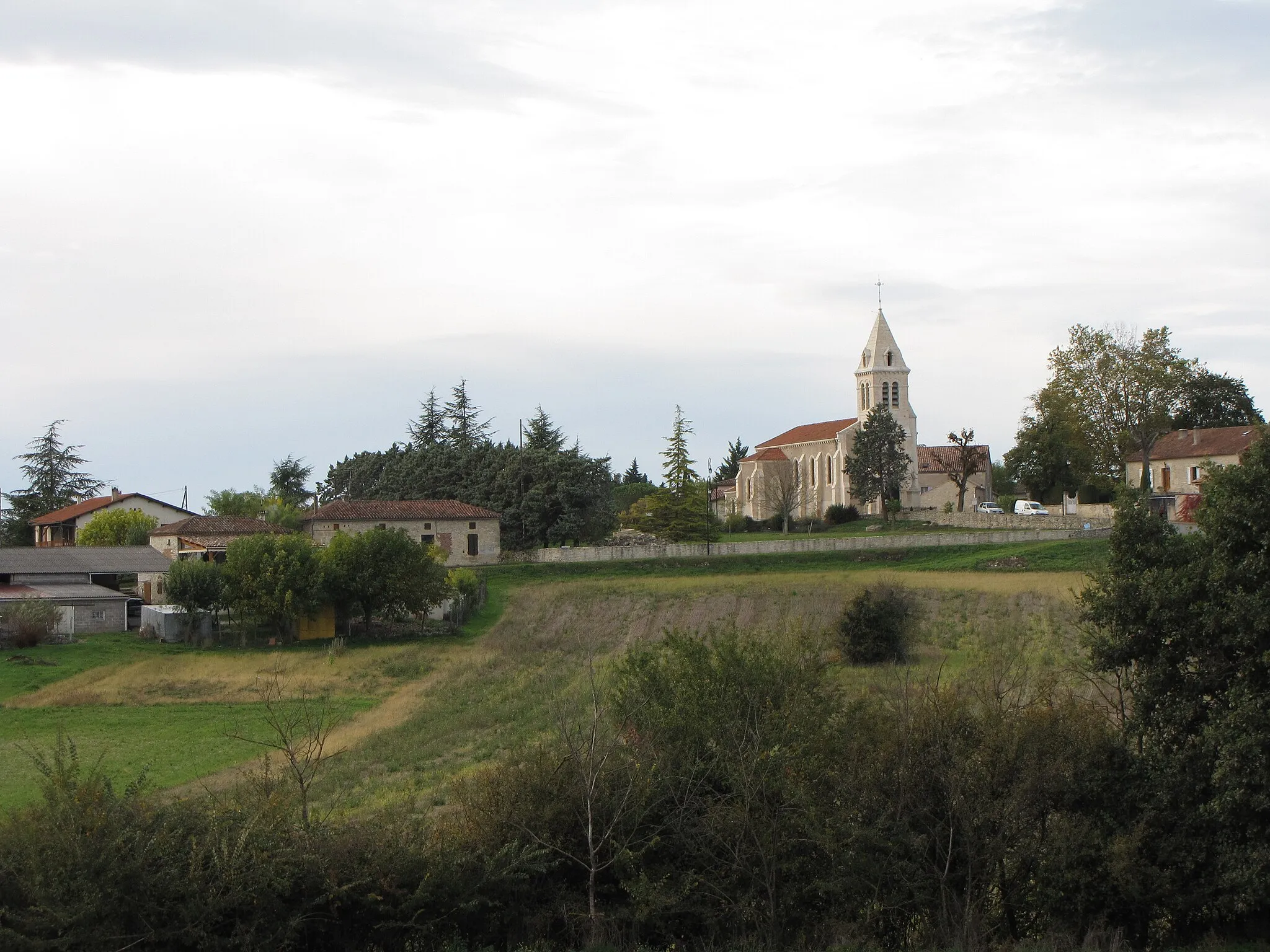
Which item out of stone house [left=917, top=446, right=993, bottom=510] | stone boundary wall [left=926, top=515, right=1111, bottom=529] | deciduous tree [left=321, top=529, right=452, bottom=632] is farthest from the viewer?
stone house [left=917, top=446, right=993, bottom=510]

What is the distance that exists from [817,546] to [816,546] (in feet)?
0.10

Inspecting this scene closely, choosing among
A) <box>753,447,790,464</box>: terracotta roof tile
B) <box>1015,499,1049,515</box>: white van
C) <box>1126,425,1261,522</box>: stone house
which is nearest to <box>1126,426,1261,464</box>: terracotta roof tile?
<box>1126,425,1261,522</box>: stone house

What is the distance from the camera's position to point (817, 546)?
64.3 meters

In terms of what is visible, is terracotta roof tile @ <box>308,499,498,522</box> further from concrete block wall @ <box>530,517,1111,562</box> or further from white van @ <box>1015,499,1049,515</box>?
white van @ <box>1015,499,1049,515</box>

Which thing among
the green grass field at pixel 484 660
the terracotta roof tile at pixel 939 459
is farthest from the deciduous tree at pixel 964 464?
the green grass field at pixel 484 660

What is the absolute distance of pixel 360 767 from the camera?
28.5m

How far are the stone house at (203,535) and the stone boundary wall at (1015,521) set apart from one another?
36869 millimetres

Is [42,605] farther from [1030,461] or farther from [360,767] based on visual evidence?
[1030,461]

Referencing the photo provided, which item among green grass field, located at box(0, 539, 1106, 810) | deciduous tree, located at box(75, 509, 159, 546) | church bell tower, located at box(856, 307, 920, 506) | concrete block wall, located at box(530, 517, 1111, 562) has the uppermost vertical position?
church bell tower, located at box(856, 307, 920, 506)

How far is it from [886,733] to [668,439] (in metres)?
63.1

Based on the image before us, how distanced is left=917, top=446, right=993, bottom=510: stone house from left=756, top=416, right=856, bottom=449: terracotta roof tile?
20.8ft

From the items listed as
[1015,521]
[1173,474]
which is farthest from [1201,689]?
[1173,474]

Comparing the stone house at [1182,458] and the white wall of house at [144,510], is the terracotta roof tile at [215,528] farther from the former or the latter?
the stone house at [1182,458]

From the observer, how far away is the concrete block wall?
62.1 metres
